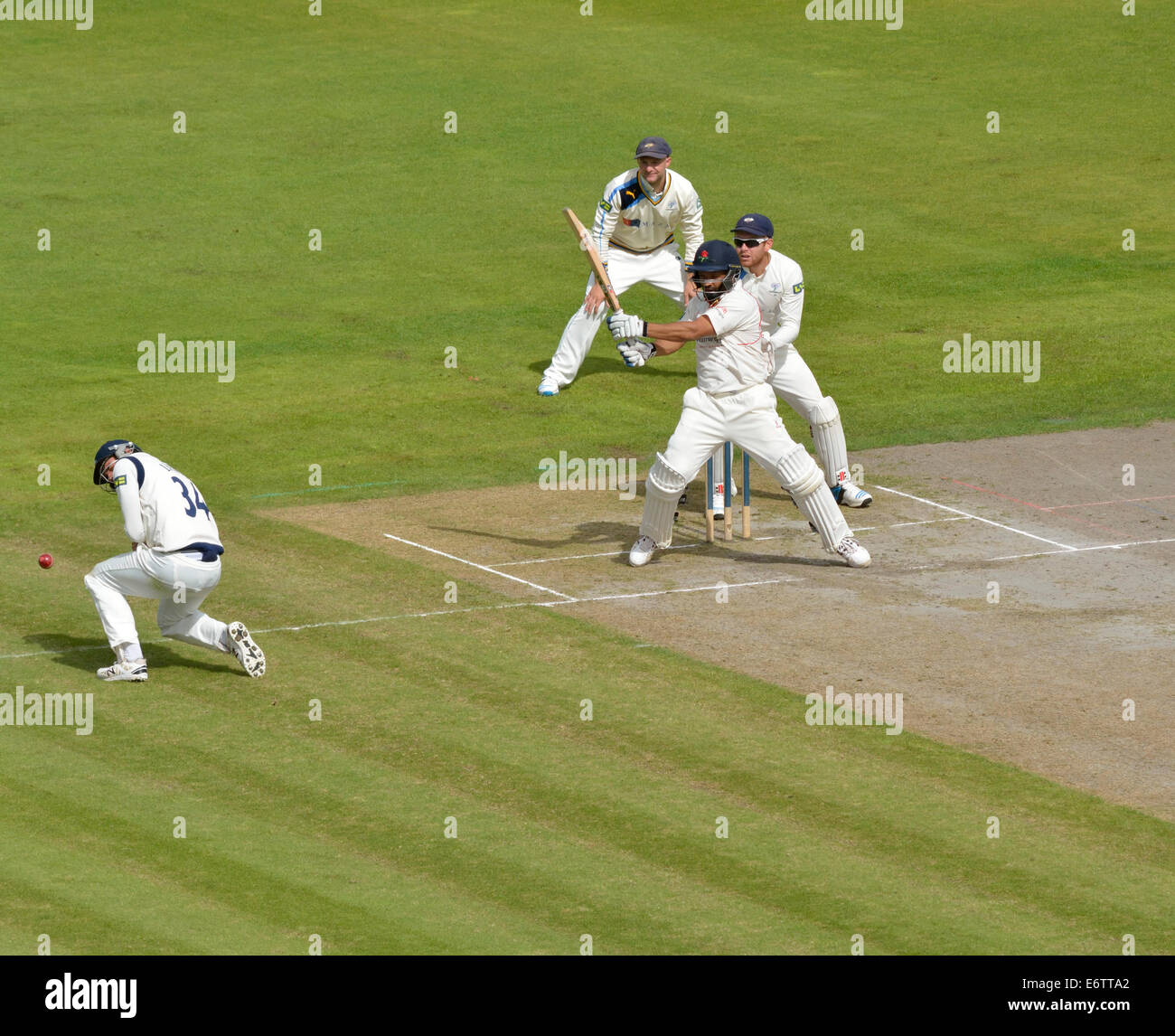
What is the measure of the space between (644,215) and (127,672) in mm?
9400

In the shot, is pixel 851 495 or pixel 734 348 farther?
pixel 851 495

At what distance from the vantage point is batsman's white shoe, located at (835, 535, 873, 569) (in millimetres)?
17422

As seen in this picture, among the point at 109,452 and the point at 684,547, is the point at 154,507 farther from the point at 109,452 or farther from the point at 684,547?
A: the point at 684,547

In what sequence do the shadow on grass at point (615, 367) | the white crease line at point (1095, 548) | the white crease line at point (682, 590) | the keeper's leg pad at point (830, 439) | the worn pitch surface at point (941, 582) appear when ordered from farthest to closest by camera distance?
the shadow on grass at point (615, 367)
the keeper's leg pad at point (830, 439)
the white crease line at point (1095, 548)
the white crease line at point (682, 590)
the worn pitch surface at point (941, 582)

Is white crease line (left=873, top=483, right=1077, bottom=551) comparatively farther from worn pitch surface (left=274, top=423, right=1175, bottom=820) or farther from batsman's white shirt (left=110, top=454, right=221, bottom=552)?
batsman's white shirt (left=110, top=454, right=221, bottom=552)

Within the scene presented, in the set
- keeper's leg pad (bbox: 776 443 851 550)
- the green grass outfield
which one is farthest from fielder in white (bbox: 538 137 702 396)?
keeper's leg pad (bbox: 776 443 851 550)

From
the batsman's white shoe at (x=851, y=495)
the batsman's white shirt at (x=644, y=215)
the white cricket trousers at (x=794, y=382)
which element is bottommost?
the batsman's white shoe at (x=851, y=495)

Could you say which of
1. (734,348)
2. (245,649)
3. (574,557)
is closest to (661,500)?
(574,557)

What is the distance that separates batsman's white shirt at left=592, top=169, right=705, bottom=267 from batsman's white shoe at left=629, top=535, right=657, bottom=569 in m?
5.32

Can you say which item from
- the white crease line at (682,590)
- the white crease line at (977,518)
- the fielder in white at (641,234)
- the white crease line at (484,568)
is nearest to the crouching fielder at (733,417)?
the white crease line at (682,590)

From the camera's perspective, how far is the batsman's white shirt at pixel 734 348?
17203 mm

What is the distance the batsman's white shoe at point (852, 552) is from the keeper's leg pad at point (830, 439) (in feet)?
6.68

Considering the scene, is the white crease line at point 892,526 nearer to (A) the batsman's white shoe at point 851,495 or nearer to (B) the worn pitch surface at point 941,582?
(B) the worn pitch surface at point 941,582

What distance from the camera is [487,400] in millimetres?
23359
